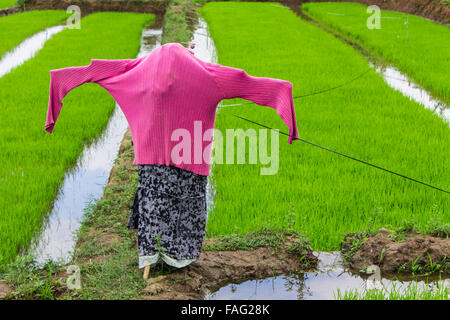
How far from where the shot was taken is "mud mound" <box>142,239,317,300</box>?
255cm

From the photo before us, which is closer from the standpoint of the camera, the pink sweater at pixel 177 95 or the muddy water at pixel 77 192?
the pink sweater at pixel 177 95

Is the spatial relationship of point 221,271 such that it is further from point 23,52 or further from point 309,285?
point 23,52

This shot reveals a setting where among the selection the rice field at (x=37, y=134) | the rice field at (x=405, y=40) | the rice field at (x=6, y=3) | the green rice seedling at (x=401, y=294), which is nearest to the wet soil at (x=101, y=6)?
the rice field at (x=6, y=3)

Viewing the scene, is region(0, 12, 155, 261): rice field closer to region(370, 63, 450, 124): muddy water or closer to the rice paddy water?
the rice paddy water

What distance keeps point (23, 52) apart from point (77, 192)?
6030 millimetres

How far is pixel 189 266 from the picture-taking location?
108 inches

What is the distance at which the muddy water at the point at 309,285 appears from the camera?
8.82ft

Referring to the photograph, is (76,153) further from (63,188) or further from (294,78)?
(294,78)

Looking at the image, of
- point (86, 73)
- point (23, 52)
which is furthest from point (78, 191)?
point (23, 52)

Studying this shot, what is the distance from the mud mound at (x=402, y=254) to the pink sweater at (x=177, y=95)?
86cm

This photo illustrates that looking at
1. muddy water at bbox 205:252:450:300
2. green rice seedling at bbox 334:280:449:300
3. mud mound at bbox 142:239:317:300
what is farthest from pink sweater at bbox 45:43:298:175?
green rice seedling at bbox 334:280:449:300

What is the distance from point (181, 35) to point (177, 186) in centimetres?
741

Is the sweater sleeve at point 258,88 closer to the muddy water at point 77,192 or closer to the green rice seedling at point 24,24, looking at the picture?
the muddy water at point 77,192

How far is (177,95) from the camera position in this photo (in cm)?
241
